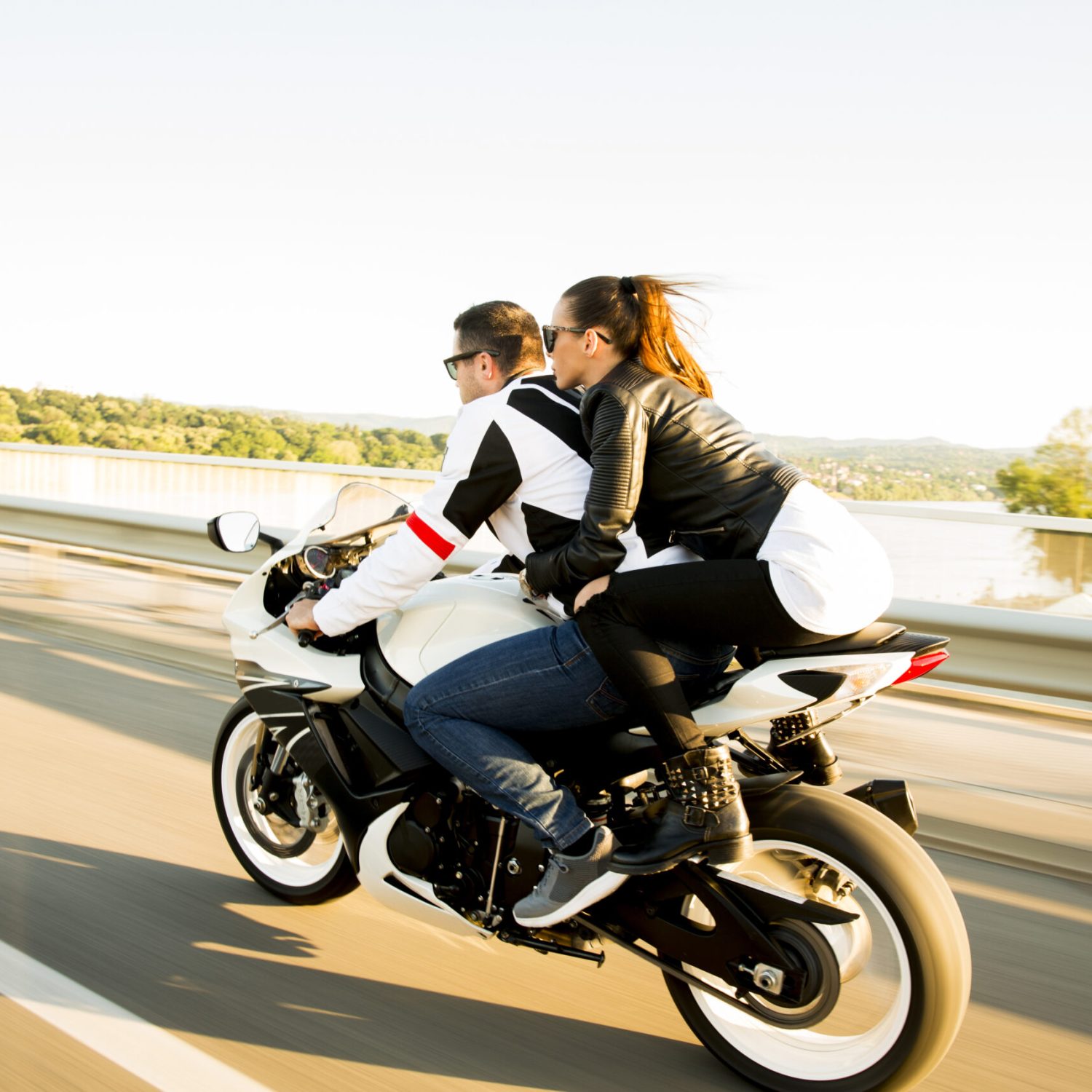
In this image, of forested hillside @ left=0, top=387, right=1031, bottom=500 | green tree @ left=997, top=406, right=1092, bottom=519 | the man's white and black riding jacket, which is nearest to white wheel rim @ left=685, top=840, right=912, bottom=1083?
the man's white and black riding jacket

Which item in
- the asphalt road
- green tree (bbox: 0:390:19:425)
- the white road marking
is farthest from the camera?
green tree (bbox: 0:390:19:425)

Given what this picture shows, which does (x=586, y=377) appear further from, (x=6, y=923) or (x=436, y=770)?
(x=6, y=923)

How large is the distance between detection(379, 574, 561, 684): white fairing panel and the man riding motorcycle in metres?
0.09

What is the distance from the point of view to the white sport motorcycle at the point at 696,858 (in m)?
2.73

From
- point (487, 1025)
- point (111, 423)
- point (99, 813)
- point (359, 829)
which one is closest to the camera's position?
point (487, 1025)

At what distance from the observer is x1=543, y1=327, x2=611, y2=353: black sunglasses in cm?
302

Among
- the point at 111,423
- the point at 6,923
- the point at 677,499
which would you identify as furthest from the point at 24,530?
the point at 677,499

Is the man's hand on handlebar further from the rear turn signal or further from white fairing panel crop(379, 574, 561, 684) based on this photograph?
the rear turn signal

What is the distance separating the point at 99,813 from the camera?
4.53 meters

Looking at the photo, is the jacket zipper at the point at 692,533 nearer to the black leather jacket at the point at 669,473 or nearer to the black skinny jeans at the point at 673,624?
the black leather jacket at the point at 669,473

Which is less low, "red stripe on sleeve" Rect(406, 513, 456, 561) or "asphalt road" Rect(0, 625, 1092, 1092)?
"red stripe on sleeve" Rect(406, 513, 456, 561)

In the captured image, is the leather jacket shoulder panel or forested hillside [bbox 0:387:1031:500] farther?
forested hillside [bbox 0:387:1031:500]

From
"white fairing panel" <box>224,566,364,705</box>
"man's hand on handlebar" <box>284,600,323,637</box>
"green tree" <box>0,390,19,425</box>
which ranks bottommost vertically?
"green tree" <box>0,390,19,425</box>

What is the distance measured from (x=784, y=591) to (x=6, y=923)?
246 centimetres
